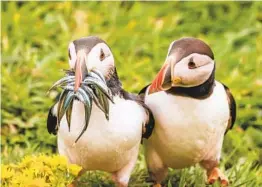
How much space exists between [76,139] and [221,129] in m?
0.61

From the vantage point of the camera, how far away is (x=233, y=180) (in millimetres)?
3396

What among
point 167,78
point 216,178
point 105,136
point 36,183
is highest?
point 167,78

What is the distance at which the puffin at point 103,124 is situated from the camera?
2.65 metres

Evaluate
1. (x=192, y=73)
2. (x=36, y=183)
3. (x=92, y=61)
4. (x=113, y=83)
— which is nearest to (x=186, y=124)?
(x=192, y=73)

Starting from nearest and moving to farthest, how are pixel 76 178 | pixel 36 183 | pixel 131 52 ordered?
pixel 36 183, pixel 76 178, pixel 131 52

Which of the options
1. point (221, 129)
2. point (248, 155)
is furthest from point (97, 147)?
point (248, 155)

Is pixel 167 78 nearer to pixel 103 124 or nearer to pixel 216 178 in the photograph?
pixel 103 124

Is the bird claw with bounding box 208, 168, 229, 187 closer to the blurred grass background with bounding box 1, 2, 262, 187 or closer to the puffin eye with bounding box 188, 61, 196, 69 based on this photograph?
the blurred grass background with bounding box 1, 2, 262, 187

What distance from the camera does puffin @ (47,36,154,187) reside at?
8.70 feet

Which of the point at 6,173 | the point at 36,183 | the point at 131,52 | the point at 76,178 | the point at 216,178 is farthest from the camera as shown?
the point at 131,52

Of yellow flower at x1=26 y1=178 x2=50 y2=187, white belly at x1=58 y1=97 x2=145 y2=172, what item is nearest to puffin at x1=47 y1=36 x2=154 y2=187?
white belly at x1=58 y1=97 x2=145 y2=172

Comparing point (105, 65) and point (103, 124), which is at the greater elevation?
point (105, 65)

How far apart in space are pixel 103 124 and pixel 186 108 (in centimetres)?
34

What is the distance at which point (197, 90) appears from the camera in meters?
2.83
